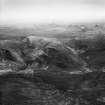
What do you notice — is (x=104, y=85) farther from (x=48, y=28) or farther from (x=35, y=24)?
(x=35, y=24)

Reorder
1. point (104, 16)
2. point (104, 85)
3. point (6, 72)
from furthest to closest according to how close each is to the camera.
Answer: point (104, 16) < point (104, 85) < point (6, 72)

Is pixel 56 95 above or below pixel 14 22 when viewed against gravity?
below

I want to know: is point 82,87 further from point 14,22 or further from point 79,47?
point 14,22

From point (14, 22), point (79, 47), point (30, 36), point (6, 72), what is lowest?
point (6, 72)

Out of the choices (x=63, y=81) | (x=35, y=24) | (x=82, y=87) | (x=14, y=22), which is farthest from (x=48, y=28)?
(x=82, y=87)

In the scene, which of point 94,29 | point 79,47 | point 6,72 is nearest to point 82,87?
point 79,47

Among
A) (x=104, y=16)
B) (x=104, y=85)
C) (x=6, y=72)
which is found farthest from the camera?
(x=104, y=16)

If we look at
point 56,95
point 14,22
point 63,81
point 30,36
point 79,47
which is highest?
point 14,22

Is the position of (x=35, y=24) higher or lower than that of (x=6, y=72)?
higher

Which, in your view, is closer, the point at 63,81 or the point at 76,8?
the point at 63,81
